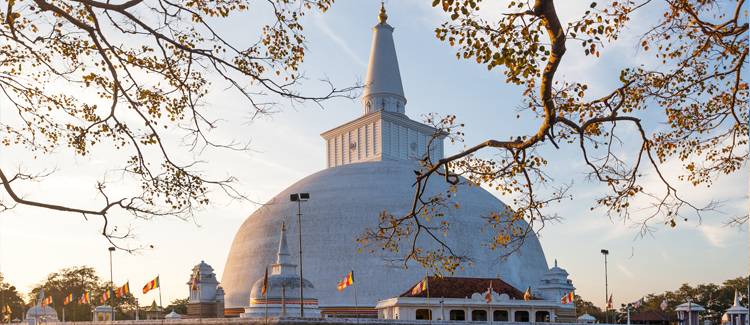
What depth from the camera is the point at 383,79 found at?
87.3 metres

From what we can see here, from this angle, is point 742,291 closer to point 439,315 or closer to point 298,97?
point 439,315

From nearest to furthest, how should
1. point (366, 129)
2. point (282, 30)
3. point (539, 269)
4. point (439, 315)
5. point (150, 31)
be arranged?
point (150, 31) < point (282, 30) < point (439, 315) < point (539, 269) < point (366, 129)

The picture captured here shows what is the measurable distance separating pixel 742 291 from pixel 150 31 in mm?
86722

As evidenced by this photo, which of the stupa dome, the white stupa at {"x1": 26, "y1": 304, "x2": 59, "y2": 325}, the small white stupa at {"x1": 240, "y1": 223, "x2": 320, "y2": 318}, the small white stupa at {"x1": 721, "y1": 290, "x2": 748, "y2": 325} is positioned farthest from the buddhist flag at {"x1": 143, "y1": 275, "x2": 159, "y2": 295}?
the small white stupa at {"x1": 721, "y1": 290, "x2": 748, "y2": 325}

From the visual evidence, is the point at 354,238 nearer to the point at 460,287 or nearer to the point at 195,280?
the point at 460,287

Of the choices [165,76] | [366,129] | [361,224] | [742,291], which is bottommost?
[742,291]

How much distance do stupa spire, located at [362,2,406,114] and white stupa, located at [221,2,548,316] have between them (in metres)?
1.87

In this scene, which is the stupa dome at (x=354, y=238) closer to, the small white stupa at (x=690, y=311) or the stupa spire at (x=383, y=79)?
the stupa spire at (x=383, y=79)

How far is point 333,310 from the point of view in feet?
203

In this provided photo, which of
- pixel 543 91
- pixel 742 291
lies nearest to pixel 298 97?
pixel 543 91

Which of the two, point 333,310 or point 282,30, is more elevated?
point 282,30

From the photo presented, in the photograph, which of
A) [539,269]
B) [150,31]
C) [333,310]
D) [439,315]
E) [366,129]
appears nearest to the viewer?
[150,31]

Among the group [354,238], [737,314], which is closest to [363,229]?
[354,238]

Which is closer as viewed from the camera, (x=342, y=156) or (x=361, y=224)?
(x=361, y=224)
